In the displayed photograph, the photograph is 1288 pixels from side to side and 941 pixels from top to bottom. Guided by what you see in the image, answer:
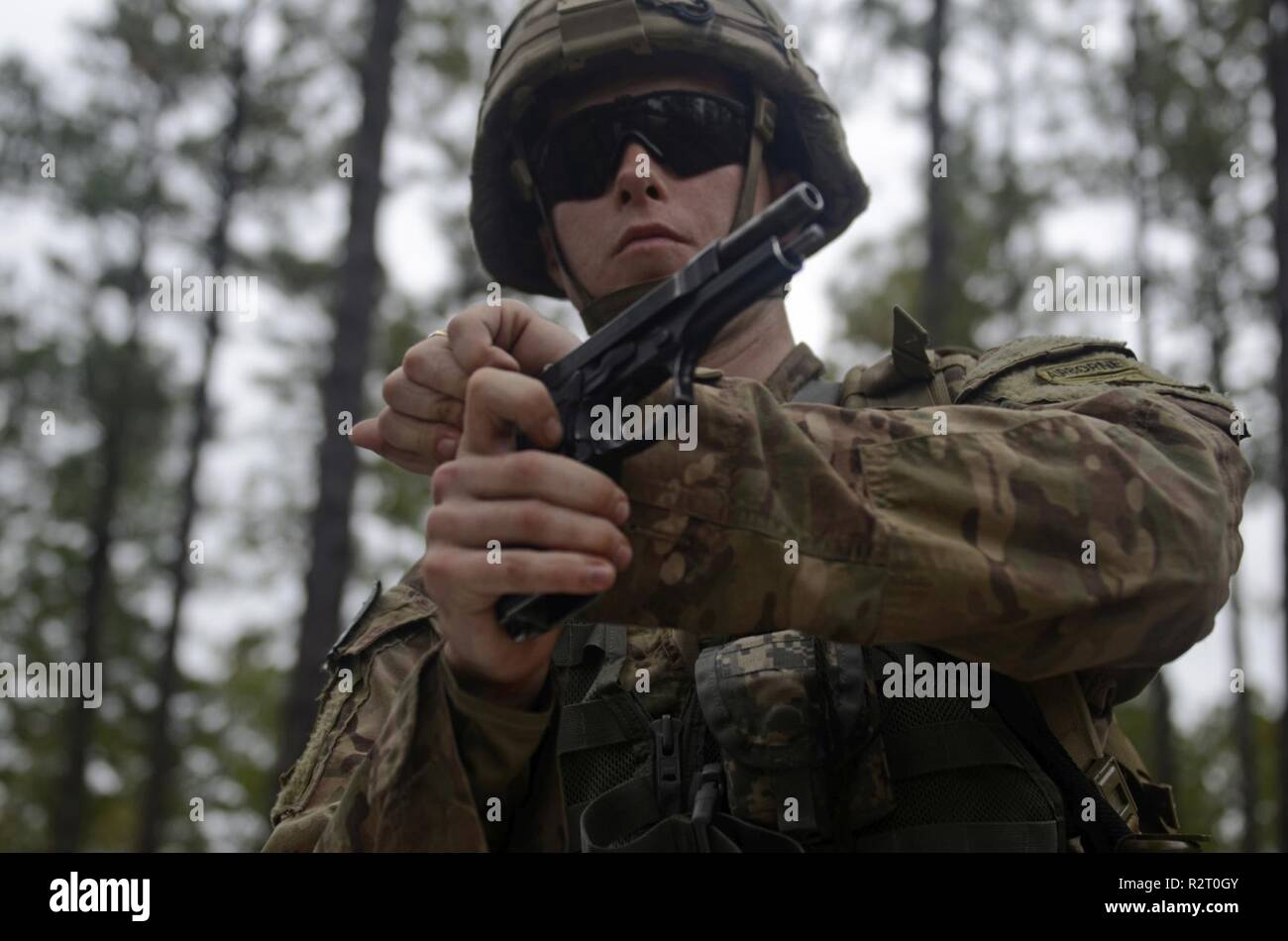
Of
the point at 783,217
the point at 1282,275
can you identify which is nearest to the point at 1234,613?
the point at 1282,275

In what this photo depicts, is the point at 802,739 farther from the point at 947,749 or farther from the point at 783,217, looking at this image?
the point at 783,217

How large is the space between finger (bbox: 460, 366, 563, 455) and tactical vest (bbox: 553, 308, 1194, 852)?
28.6 inches

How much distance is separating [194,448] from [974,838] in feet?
44.3

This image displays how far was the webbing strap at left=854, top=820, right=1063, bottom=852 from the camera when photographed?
2.06m

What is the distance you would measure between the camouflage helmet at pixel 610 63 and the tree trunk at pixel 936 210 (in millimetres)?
7229

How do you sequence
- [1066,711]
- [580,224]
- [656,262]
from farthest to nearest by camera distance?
1. [580,224]
2. [656,262]
3. [1066,711]

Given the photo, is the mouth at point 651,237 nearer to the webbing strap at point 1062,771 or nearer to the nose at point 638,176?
the nose at point 638,176

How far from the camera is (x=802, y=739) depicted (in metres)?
2.09

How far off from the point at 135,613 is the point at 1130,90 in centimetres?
1450

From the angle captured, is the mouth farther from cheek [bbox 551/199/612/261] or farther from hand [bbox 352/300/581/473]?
hand [bbox 352/300/581/473]

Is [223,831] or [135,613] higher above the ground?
[135,613]
